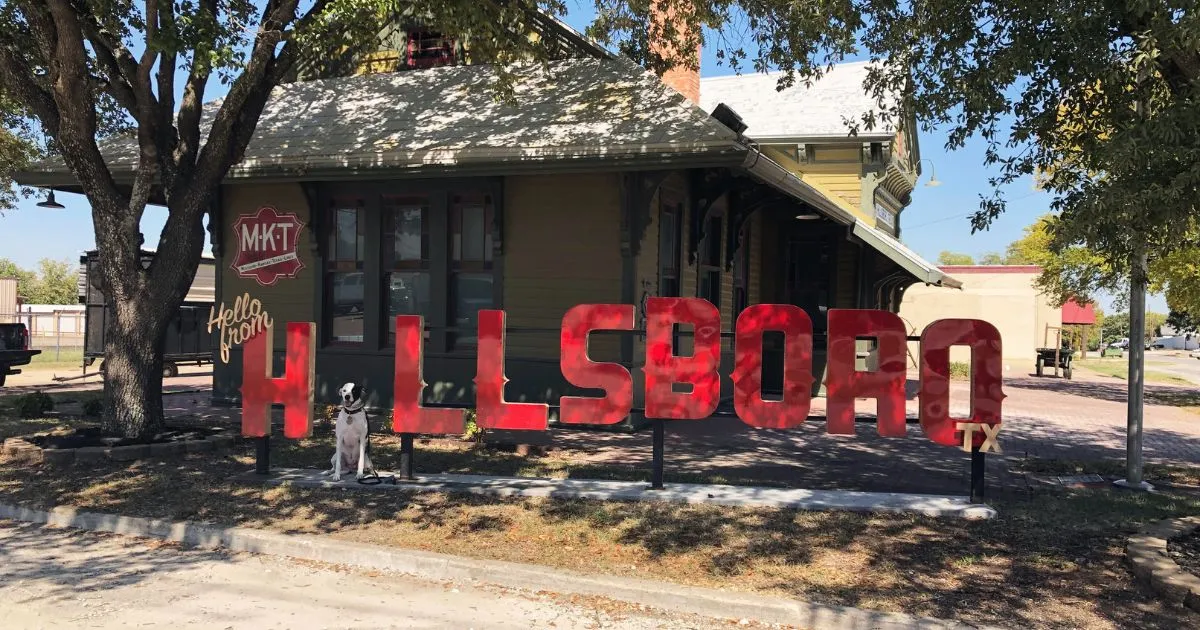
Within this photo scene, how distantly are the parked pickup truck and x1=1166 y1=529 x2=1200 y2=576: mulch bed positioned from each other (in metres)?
19.2

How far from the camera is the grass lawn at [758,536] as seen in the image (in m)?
5.32

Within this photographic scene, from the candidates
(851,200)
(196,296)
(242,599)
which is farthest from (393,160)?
(196,296)

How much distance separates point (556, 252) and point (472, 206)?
5.20 ft

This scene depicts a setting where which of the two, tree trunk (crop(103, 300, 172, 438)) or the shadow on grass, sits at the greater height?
tree trunk (crop(103, 300, 172, 438))

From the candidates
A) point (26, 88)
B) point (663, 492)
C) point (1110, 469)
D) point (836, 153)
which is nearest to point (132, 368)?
point (26, 88)

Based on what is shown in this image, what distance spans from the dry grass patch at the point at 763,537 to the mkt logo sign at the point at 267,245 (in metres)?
5.27

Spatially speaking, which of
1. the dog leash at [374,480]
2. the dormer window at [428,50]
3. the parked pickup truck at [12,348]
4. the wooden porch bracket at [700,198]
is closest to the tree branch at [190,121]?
the dog leash at [374,480]

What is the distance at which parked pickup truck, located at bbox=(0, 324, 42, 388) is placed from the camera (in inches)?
698

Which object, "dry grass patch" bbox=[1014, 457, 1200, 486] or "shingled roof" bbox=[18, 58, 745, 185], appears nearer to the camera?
"dry grass patch" bbox=[1014, 457, 1200, 486]

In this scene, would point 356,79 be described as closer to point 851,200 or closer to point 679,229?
point 679,229

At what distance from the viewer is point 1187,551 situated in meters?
6.20

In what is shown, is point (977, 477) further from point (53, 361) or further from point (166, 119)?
point (53, 361)

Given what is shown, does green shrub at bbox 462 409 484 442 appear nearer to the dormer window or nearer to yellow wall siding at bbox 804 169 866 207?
the dormer window

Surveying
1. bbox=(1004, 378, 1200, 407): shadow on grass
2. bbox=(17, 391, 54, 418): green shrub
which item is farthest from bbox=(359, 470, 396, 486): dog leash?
bbox=(1004, 378, 1200, 407): shadow on grass
